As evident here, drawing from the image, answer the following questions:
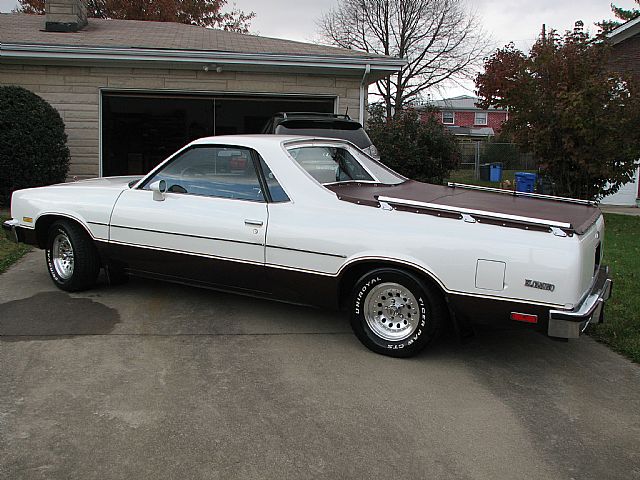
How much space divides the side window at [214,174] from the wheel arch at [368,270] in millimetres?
977

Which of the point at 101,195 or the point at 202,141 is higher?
the point at 202,141

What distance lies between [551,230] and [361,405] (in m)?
1.68

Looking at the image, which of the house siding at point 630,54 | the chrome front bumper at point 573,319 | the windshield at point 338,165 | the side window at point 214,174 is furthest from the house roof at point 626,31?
the chrome front bumper at point 573,319

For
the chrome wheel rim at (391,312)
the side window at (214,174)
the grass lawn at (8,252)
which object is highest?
the side window at (214,174)

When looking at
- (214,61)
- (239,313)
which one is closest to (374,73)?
(214,61)

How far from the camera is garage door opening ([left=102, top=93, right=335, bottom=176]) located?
533 inches

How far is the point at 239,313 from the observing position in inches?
238

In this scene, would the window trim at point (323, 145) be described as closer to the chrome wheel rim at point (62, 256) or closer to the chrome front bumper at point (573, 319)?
the chrome front bumper at point (573, 319)

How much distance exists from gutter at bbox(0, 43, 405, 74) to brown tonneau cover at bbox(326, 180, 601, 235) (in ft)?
23.1

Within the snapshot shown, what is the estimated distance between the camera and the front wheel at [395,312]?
4.79 m

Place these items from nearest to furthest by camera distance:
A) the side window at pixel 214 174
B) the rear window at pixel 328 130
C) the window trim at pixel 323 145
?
the window trim at pixel 323 145
the side window at pixel 214 174
the rear window at pixel 328 130

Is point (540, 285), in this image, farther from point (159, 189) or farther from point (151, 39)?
point (151, 39)

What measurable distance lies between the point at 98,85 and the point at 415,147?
21.1 feet

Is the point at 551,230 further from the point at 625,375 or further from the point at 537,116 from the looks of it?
the point at 537,116
